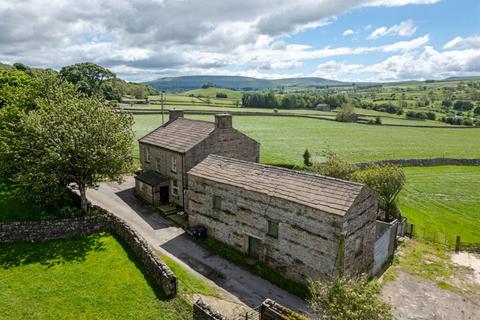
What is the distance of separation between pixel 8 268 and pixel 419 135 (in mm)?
92234

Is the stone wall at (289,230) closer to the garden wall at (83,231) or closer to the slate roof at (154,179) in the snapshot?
the garden wall at (83,231)

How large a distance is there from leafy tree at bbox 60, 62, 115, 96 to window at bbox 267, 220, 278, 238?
62.7 meters

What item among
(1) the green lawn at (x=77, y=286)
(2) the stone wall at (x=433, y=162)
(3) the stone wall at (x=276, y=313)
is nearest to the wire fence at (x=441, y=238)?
(3) the stone wall at (x=276, y=313)

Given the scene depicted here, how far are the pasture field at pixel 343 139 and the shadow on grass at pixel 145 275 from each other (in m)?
29.5

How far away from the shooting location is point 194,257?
75.7ft

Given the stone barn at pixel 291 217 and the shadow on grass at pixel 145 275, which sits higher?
the stone barn at pixel 291 217

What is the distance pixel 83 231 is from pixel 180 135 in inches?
556

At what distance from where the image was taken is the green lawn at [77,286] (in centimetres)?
1561

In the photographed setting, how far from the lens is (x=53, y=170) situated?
75.6 feet

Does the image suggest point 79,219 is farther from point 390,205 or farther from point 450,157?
point 450,157

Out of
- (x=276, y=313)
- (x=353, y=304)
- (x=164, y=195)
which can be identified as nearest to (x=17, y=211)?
(x=164, y=195)

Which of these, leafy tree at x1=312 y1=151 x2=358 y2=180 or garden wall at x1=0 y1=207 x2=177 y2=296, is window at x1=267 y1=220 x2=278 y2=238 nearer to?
garden wall at x1=0 y1=207 x2=177 y2=296

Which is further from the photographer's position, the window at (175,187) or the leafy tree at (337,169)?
the window at (175,187)

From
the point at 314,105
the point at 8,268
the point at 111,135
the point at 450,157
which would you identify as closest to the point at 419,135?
the point at 450,157
